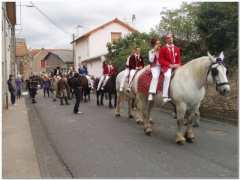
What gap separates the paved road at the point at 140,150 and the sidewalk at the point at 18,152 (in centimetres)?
63

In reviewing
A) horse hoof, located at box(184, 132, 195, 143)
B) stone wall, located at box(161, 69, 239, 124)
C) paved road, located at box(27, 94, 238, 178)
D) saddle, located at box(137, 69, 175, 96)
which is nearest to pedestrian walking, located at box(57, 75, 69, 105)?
paved road, located at box(27, 94, 238, 178)

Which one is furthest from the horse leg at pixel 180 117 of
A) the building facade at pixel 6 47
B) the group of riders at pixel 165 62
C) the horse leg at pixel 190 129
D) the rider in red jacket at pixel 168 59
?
the building facade at pixel 6 47

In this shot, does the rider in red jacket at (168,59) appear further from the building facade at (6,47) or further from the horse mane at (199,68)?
the building facade at (6,47)

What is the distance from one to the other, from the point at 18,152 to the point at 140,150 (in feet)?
9.04

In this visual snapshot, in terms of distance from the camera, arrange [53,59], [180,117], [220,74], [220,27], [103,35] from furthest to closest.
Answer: [53,59] → [103,35] → [220,27] → [180,117] → [220,74]

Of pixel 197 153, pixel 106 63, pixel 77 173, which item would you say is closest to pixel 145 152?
pixel 197 153

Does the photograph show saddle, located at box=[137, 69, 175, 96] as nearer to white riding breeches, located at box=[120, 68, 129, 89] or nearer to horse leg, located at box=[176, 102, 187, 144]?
horse leg, located at box=[176, 102, 187, 144]

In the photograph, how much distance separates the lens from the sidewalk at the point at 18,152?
22.3 feet

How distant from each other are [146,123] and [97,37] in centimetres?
4071

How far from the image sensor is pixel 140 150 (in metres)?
8.31

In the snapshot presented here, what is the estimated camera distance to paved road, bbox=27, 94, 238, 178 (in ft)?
21.9

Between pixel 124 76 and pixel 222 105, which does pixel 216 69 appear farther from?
pixel 124 76

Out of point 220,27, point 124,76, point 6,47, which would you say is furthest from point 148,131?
point 6,47

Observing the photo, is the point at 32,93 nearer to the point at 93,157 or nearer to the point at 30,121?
the point at 30,121
